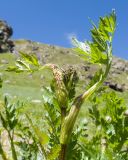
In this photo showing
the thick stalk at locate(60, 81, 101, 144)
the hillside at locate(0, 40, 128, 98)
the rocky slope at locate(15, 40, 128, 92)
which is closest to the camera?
the thick stalk at locate(60, 81, 101, 144)

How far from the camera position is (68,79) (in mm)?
1562

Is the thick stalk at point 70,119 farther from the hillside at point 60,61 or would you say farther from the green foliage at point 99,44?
the hillside at point 60,61

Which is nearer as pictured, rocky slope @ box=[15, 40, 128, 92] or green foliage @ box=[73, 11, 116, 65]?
green foliage @ box=[73, 11, 116, 65]

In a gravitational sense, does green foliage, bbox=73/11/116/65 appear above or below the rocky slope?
below

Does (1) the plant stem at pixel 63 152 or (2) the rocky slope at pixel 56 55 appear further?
(2) the rocky slope at pixel 56 55

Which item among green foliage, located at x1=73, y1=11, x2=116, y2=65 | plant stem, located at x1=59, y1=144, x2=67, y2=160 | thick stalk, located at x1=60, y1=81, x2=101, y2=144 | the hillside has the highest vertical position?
the hillside

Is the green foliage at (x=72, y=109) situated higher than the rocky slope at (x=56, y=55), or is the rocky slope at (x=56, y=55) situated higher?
the rocky slope at (x=56, y=55)

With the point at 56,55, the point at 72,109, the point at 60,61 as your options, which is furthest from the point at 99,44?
the point at 56,55

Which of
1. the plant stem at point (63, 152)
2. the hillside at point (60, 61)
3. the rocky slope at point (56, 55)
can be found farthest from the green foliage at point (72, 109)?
the rocky slope at point (56, 55)

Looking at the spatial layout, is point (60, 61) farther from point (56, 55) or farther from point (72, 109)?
point (72, 109)

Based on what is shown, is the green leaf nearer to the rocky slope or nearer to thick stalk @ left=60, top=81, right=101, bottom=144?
thick stalk @ left=60, top=81, right=101, bottom=144

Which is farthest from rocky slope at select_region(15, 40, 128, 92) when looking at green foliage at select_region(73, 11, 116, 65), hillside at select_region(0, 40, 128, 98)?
green foliage at select_region(73, 11, 116, 65)

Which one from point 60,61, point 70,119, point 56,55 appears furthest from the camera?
point 56,55

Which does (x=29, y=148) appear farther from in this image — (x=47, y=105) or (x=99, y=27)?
(x=99, y=27)
